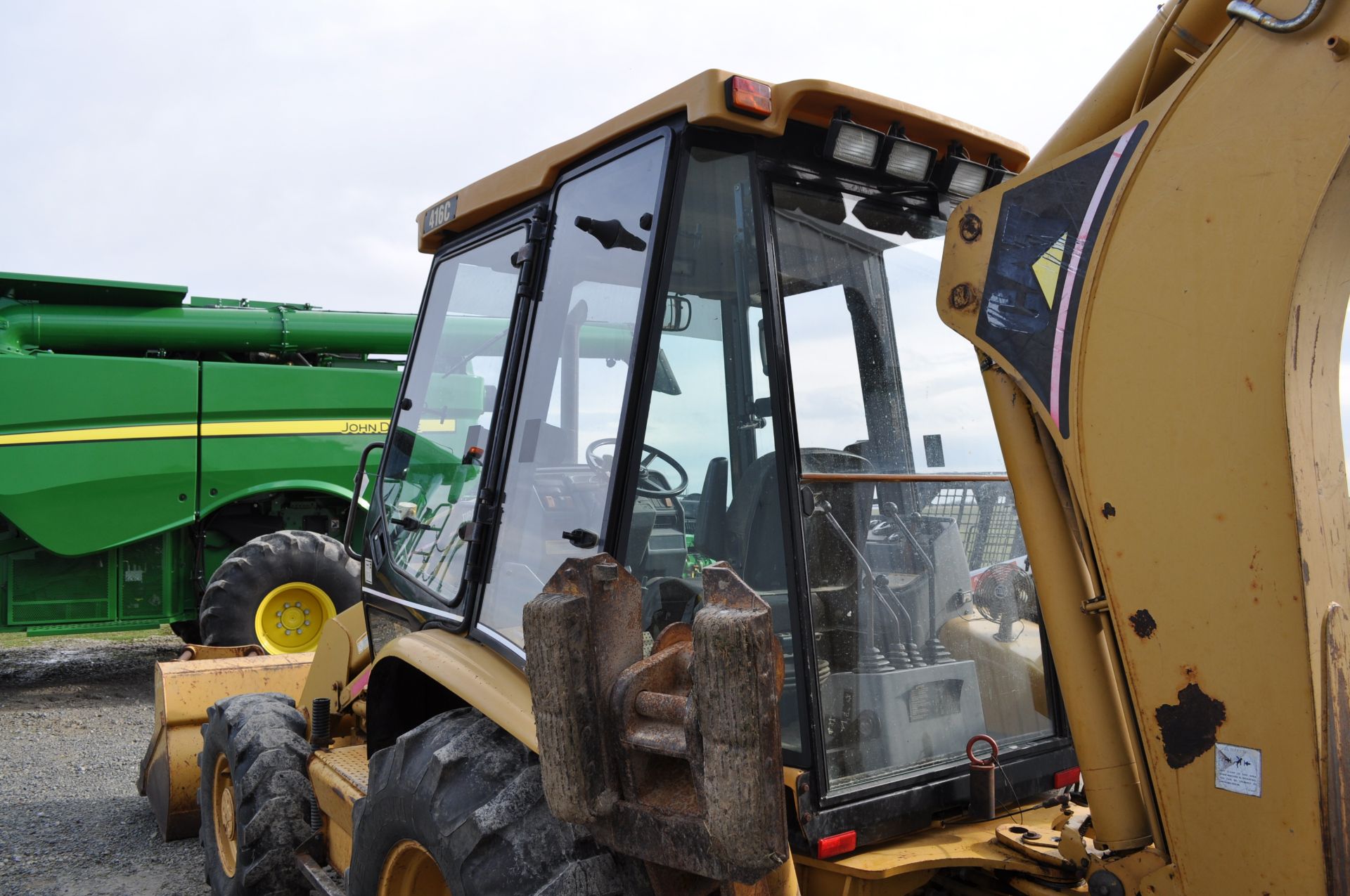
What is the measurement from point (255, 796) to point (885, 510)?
7.80ft

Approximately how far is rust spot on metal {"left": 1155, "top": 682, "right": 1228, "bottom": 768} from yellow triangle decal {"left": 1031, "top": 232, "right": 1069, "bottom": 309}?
2.21 ft

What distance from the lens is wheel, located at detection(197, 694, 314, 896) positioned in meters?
3.41

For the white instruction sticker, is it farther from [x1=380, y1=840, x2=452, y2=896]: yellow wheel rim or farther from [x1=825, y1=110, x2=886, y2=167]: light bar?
[x1=380, y1=840, x2=452, y2=896]: yellow wheel rim

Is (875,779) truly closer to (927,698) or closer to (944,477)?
(927,698)

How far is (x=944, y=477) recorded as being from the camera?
255cm

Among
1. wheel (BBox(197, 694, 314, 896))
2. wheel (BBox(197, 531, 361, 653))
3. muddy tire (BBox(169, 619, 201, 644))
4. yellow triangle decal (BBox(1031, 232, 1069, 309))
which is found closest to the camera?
yellow triangle decal (BBox(1031, 232, 1069, 309))

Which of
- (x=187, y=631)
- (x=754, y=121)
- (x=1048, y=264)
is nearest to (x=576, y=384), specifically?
(x=754, y=121)

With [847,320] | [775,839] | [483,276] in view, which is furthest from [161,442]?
[775,839]

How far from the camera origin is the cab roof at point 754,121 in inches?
87.4

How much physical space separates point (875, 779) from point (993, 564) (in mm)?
645

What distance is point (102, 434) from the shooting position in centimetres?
823

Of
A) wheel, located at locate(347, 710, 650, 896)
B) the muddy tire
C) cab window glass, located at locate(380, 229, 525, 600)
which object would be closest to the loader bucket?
cab window glass, located at locate(380, 229, 525, 600)

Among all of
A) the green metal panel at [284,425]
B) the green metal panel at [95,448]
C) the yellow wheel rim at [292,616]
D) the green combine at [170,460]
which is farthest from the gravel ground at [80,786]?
the green metal panel at [284,425]

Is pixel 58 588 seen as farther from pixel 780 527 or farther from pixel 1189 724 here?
pixel 1189 724
